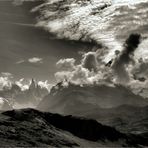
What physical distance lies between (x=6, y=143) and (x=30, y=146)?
14.5m

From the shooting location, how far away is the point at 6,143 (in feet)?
622

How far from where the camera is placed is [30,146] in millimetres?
196875
